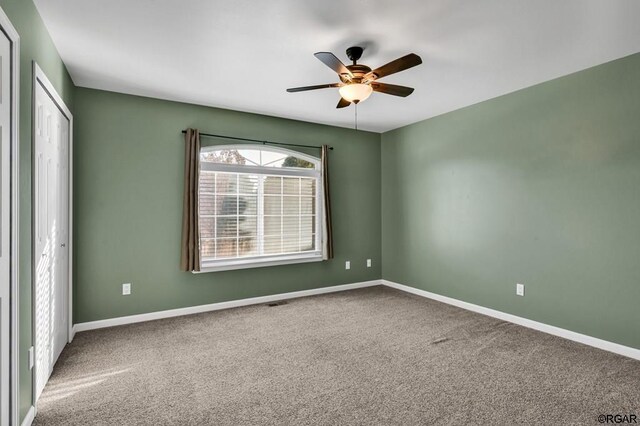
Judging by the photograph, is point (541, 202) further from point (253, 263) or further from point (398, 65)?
point (253, 263)

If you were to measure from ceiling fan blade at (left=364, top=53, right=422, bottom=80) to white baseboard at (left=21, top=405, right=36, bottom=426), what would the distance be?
3089mm

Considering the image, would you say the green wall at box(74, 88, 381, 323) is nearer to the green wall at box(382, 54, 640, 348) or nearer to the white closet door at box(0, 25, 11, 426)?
the white closet door at box(0, 25, 11, 426)

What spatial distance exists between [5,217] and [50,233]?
111 cm

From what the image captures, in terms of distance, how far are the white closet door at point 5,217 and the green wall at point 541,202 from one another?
13.8 feet

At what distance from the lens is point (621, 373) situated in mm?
2648

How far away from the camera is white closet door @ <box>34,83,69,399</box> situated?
2.33 m

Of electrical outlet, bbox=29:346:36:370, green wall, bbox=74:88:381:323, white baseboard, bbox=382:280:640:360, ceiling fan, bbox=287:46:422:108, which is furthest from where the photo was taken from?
green wall, bbox=74:88:381:323

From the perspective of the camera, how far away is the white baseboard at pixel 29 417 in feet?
6.43

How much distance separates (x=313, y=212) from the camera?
17.0 ft

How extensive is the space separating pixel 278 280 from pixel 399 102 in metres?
2.76

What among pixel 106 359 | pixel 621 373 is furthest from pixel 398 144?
pixel 106 359

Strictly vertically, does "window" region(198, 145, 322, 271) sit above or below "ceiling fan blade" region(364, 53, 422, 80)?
below

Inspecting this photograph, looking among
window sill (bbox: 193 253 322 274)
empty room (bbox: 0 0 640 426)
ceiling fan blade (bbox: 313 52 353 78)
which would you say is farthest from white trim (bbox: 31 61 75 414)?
ceiling fan blade (bbox: 313 52 353 78)

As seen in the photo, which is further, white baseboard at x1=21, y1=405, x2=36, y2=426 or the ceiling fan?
the ceiling fan
